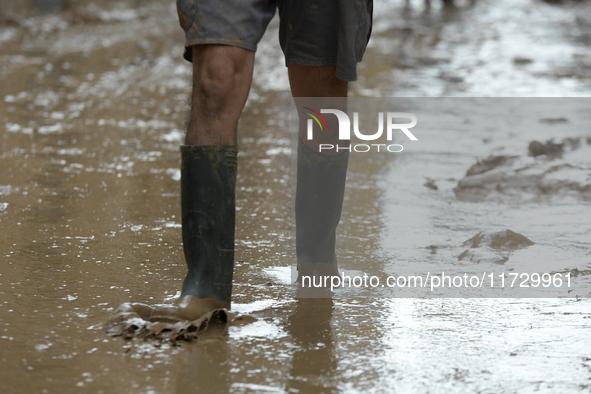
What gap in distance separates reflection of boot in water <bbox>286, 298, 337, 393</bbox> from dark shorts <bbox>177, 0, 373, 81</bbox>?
612 mm

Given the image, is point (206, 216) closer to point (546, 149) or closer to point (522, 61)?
point (546, 149)

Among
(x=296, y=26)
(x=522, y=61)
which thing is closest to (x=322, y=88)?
(x=296, y=26)

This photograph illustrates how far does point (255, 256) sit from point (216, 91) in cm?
73

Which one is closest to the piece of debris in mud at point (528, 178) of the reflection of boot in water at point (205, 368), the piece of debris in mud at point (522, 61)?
the reflection of boot in water at point (205, 368)

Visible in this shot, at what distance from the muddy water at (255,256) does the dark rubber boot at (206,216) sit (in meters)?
0.15

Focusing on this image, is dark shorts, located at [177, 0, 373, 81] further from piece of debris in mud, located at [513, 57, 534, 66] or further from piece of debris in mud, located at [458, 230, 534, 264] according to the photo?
piece of debris in mud, located at [513, 57, 534, 66]

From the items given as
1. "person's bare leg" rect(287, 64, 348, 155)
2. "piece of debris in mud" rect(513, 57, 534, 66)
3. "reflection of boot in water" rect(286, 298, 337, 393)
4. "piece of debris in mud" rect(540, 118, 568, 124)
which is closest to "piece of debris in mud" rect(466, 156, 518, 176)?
"piece of debris in mud" rect(540, 118, 568, 124)

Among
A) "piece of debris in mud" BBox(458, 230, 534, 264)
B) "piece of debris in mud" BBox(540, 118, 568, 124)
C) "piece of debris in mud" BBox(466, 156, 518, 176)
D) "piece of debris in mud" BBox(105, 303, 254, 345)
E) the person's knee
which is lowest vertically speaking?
"piece of debris in mud" BBox(105, 303, 254, 345)

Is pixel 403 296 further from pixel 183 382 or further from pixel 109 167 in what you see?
pixel 109 167

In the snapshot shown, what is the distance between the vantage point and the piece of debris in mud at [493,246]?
2141mm

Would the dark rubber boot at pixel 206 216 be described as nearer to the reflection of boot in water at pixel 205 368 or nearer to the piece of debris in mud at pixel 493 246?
the reflection of boot in water at pixel 205 368

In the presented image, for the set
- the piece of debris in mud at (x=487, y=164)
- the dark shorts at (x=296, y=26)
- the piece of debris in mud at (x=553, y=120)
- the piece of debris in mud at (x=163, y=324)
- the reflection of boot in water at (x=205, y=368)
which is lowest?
the reflection of boot in water at (x=205, y=368)

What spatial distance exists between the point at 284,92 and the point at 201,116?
15.7 ft

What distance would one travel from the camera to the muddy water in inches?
Result: 51.6
